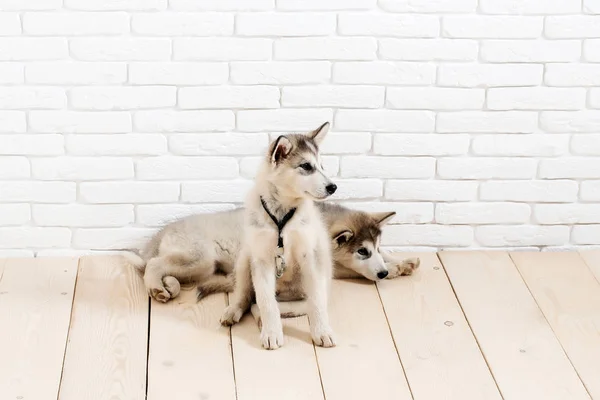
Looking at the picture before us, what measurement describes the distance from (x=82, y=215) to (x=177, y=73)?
23.0 inches

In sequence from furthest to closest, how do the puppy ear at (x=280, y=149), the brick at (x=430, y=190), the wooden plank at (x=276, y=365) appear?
1. the brick at (x=430, y=190)
2. the puppy ear at (x=280, y=149)
3. the wooden plank at (x=276, y=365)

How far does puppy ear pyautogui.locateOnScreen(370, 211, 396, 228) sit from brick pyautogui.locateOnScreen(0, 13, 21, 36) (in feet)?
4.15

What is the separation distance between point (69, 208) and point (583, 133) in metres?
1.74

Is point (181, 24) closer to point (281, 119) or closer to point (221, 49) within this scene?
point (221, 49)

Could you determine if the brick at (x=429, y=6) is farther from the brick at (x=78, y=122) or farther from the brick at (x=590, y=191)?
the brick at (x=78, y=122)

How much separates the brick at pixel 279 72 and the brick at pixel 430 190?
0.46 meters

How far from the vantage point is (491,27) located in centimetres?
323

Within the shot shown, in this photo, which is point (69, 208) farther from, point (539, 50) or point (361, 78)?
point (539, 50)

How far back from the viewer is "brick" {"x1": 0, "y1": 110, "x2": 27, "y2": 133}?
321 cm

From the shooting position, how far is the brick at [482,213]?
345 centimetres

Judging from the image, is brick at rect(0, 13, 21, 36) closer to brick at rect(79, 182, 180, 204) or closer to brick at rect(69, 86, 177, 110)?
brick at rect(69, 86, 177, 110)

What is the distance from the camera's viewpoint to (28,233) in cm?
335

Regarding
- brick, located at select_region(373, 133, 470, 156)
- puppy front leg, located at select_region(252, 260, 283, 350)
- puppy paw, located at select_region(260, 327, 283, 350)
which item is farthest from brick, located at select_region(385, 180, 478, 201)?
puppy paw, located at select_region(260, 327, 283, 350)

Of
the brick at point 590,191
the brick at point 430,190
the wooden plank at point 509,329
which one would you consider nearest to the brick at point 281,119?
the brick at point 430,190
